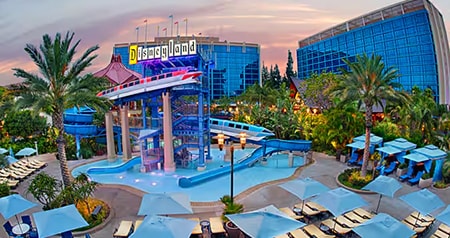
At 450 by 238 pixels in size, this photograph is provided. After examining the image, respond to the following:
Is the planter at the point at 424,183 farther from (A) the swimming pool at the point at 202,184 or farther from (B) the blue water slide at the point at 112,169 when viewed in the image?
(B) the blue water slide at the point at 112,169

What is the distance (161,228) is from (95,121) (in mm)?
23609

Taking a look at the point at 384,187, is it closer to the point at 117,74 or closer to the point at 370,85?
the point at 370,85

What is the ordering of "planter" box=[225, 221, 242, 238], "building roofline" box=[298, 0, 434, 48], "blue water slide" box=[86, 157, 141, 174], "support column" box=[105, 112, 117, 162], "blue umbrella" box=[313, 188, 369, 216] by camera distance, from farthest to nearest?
"building roofline" box=[298, 0, 434, 48] < "support column" box=[105, 112, 117, 162] < "blue water slide" box=[86, 157, 141, 174] < "planter" box=[225, 221, 242, 238] < "blue umbrella" box=[313, 188, 369, 216]

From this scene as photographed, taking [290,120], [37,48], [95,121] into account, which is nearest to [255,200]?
[37,48]

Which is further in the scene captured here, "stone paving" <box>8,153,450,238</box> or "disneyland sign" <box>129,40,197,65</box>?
"disneyland sign" <box>129,40,197,65</box>

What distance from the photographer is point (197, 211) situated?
51.5ft

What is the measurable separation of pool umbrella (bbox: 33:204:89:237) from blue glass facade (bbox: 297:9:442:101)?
184 ft

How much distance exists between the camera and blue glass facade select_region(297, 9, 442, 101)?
62.1 meters

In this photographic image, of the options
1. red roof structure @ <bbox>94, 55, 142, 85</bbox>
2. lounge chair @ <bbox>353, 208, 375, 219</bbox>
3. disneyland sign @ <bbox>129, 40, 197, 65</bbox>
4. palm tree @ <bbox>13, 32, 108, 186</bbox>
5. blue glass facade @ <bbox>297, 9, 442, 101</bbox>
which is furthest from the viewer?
blue glass facade @ <bbox>297, 9, 442, 101</bbox>

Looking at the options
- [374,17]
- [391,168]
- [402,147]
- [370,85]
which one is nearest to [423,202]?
[370,85]

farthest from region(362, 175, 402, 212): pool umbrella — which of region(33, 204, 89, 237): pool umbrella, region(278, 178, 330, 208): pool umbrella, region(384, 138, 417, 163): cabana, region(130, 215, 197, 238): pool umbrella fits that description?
region(33, 204, 89, 237): pool umbrella

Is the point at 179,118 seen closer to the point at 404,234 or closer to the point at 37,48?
the point at 37,48

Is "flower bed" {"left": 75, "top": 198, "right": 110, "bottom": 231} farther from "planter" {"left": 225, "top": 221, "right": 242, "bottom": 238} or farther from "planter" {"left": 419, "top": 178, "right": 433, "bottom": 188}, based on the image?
"planter" {"left": 419, "top": 178, "right": 433, "bottom": 188}

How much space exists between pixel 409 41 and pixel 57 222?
74.2 meters
